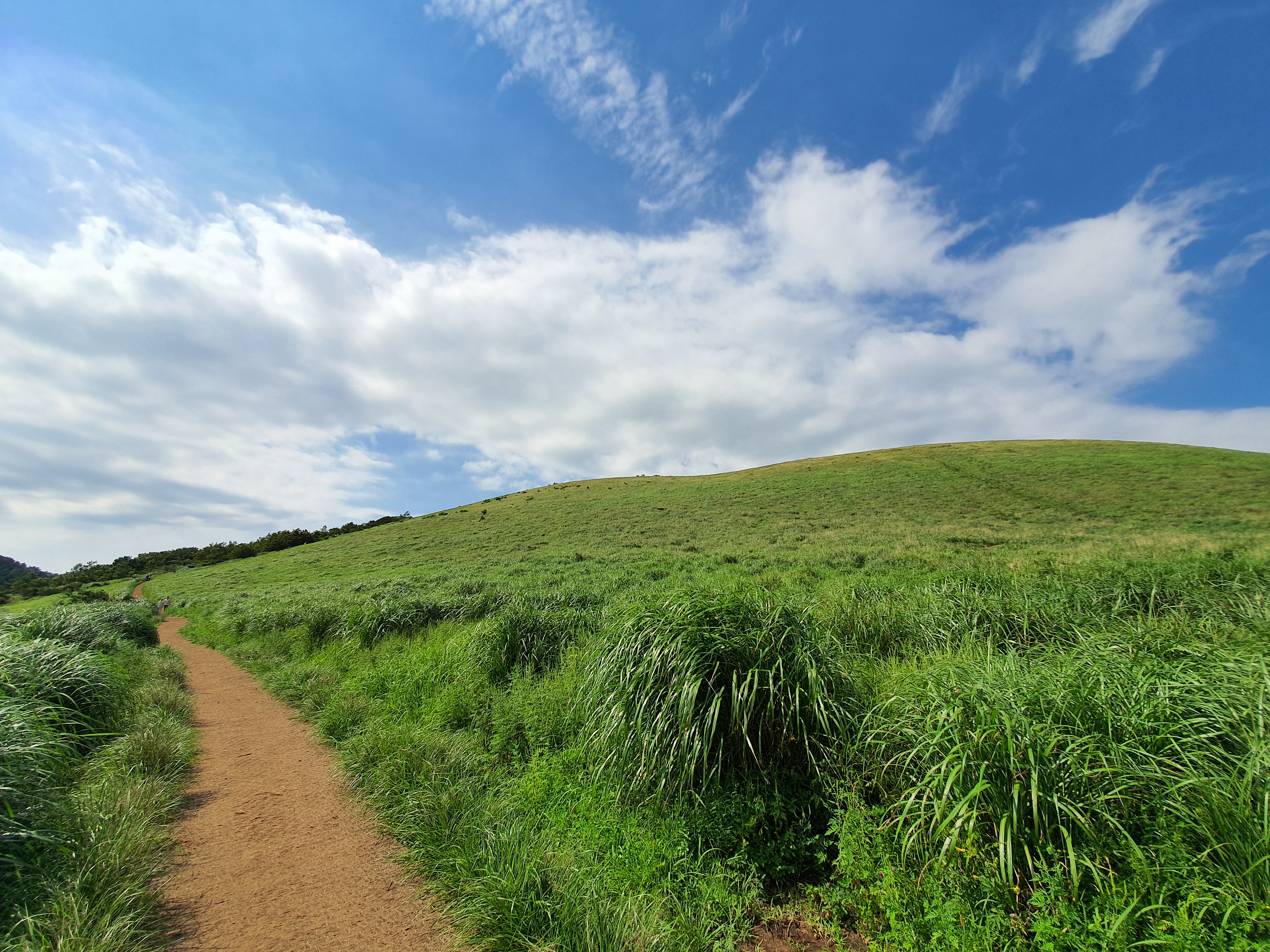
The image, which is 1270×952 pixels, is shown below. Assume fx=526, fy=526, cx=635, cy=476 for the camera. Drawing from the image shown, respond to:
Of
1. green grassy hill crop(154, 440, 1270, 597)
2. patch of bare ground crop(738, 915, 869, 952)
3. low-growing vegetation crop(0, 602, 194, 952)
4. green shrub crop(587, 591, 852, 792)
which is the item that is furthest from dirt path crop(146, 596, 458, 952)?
green grassy hill crop(154, 440, 1270, 597)

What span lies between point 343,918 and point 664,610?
3.56m

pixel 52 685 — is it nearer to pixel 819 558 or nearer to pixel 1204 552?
pixel 819 558

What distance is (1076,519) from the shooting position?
28.2m

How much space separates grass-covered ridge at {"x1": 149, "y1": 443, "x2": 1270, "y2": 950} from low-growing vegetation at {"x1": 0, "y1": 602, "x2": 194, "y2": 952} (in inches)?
70.3

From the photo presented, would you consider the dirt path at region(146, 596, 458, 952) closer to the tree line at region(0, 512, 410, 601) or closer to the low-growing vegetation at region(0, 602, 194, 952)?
the low-growing vegetation at region(0, 602, 194, 952)

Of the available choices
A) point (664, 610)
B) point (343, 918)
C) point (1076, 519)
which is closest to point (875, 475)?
point (1076, 519)

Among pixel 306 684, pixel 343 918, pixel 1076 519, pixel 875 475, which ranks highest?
pixel 875 475

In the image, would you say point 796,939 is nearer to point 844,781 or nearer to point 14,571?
point 844,781

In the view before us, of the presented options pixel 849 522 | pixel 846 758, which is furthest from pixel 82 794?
pixel 849 522

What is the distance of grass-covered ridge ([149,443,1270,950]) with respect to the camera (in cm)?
321

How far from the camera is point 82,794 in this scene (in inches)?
183

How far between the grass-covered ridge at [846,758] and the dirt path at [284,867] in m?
0.34

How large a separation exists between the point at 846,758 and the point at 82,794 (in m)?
6.77

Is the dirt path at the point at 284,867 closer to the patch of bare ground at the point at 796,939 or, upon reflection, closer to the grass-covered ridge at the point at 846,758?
the grass-covered ridge at the point at 846,758
